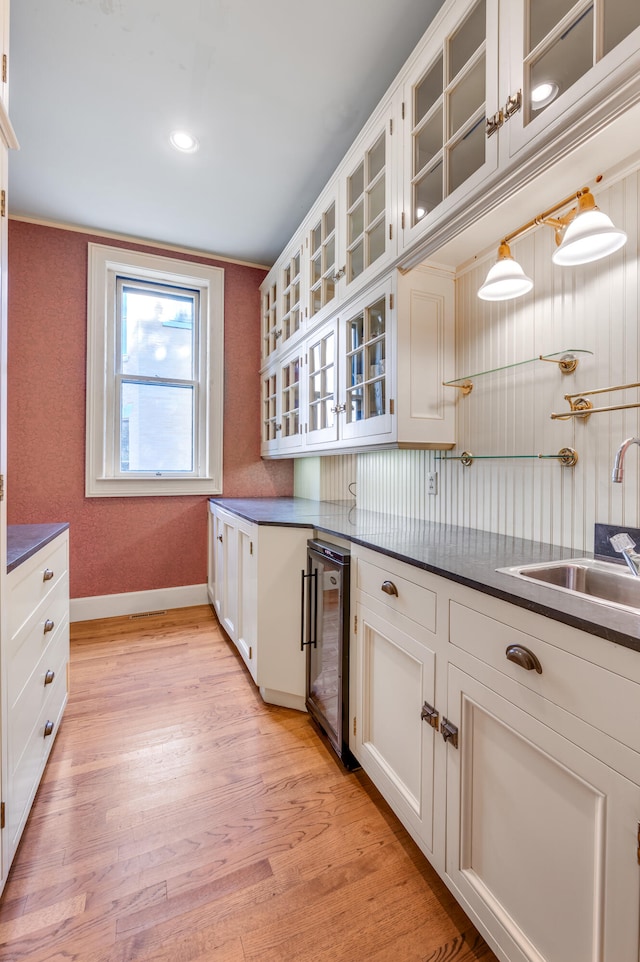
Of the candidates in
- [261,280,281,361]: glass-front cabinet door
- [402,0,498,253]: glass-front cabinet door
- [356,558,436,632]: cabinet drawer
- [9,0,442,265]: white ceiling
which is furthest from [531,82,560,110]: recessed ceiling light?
[261,280,281,361]: glass-front cabinet door

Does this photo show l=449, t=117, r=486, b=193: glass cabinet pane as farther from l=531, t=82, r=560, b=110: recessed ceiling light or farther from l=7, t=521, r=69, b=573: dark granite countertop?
l=7, t=521, r=69, b=573: dark granite countertop

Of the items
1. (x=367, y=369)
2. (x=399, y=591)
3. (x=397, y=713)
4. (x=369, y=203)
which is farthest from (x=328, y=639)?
(x=369, y=203)

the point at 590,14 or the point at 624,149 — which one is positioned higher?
the point at 590,14

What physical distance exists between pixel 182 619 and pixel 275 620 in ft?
4.88

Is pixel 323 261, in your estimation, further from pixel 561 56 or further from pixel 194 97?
pixel 561 56

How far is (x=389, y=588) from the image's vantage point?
1.31m

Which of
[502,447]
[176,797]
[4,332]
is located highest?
[4,332]

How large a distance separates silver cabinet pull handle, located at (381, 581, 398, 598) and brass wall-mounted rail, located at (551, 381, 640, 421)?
0.80 meters

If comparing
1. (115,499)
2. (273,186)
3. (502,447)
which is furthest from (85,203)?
(502,447)

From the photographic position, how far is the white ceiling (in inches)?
62.1

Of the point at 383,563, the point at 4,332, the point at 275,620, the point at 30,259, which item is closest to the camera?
the point at 4,332

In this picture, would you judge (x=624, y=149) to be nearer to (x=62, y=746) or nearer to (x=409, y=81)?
(x=409, y=81)

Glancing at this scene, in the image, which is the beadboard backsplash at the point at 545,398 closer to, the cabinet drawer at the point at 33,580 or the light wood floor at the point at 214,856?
the light wood floor at the point at 214,856

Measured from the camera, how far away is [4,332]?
112 centimetres
